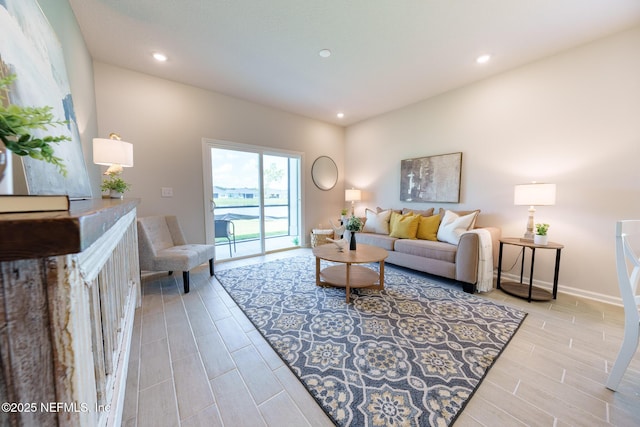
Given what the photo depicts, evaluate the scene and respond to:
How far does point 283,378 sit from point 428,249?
2.22 metres

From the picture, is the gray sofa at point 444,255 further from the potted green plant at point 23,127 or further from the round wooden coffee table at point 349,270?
the potted green plant at point 23,127

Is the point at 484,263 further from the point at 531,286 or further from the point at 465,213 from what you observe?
the point at 465,213

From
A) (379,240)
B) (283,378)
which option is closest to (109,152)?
(283,378)

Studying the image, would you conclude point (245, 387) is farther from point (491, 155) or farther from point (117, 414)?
point (491, 155)

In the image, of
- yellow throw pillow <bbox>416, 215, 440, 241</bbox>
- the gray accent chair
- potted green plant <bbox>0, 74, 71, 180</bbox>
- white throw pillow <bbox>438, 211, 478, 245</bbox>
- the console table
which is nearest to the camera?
the console table

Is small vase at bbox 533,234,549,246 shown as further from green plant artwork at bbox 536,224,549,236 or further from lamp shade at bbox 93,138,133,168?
lamp shade at bbox 93,138,133,168

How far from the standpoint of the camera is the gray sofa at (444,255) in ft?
8.09

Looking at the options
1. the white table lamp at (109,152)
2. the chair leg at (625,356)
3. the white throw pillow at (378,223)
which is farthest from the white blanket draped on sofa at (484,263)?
the white table lamp at (109,152)

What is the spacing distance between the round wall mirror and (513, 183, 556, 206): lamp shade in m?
3.12

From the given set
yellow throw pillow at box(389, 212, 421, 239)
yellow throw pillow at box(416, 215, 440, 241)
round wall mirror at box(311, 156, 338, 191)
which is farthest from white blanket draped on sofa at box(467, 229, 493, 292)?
round wall mirror at box(311, 156, 338, 191)

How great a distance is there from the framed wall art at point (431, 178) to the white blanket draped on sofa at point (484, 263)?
3.23 feet

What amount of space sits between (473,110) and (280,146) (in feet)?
9.85

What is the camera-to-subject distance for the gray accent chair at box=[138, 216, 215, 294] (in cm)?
244

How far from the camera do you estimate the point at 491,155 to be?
9.96 ft
